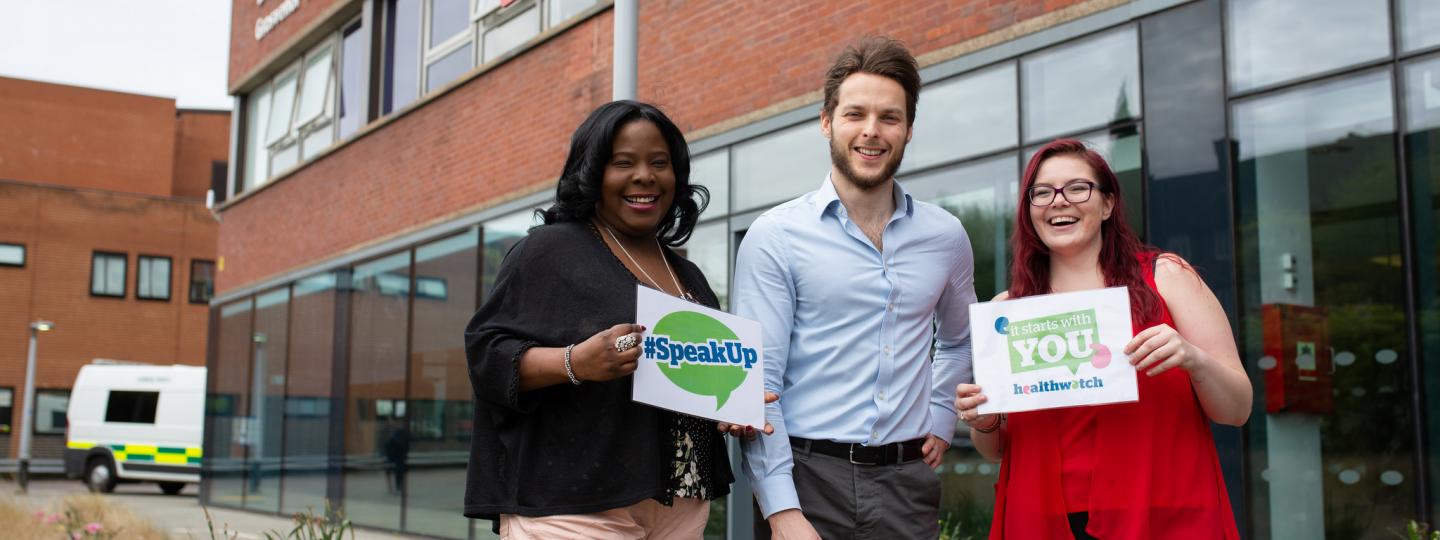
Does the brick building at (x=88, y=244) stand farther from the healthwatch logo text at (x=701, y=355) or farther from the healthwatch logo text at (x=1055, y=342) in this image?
the healthwatch logo text at (x=1055, y=342)

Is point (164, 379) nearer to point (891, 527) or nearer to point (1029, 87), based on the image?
point (1029, 87)

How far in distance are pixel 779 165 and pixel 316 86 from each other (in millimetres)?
9264

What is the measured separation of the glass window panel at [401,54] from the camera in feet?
44.9

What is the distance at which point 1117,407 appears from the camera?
8.49 ft

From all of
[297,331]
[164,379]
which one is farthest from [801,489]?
[164,379]

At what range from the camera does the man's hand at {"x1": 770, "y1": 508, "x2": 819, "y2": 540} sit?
2.57 m

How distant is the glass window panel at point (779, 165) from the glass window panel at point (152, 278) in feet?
105

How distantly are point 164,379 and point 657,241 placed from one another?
23019 mm

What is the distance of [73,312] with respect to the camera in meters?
34.9

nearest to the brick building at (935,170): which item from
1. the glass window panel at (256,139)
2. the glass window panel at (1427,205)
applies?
the glass window panel at (1427,205)

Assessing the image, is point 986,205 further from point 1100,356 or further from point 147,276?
point 147,276

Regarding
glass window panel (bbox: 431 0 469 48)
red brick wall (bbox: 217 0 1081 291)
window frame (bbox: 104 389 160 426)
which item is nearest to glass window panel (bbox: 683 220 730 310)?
red brick wall (bbox: 217 0 1081 291)

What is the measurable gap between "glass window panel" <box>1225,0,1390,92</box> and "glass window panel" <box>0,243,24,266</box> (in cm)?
3580

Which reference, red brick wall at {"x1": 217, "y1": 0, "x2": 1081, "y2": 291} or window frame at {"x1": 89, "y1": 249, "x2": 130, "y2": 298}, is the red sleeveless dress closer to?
red brick wall at {"x1": 217, "y1": 0, "x2": 1081, "y2": 291}
